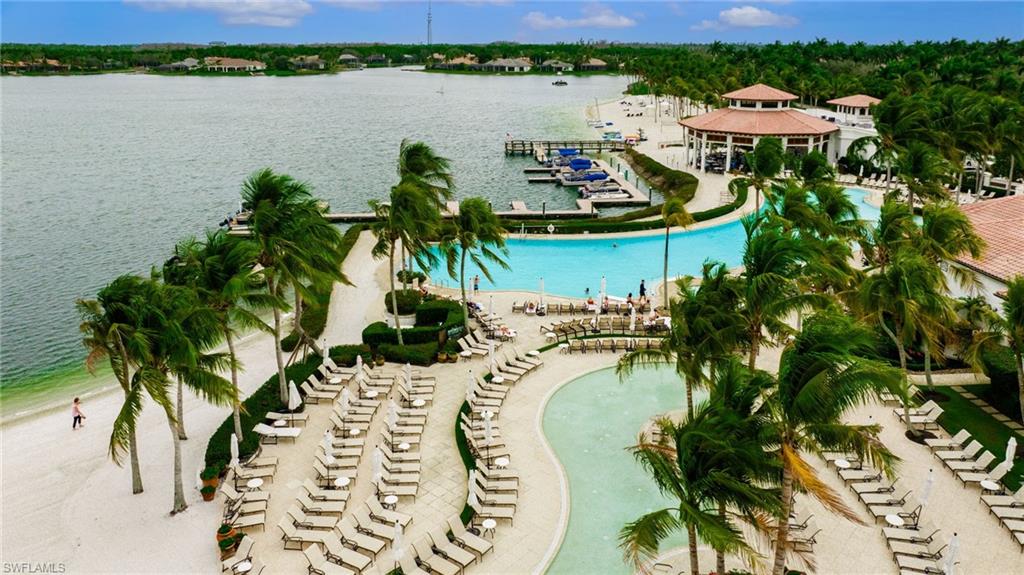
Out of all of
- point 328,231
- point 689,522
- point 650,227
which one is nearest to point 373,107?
point 650,227

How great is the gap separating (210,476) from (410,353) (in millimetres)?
9761

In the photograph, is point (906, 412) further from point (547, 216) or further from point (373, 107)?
point (373, 107)

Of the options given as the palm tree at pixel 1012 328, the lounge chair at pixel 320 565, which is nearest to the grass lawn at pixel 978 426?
the palm tree at pixel 1012 328

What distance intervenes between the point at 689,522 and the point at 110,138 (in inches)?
4391

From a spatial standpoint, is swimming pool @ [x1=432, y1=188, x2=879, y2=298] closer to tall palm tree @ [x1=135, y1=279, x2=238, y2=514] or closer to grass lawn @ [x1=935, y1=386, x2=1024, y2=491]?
grass lawn @ [x1=935, y1=386, x2=1024, y2=491]

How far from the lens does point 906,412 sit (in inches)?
797

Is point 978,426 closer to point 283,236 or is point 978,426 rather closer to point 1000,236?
point 1000,236

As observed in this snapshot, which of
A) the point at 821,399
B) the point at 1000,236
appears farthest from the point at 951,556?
the point at 1000,236

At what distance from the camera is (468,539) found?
15.9m

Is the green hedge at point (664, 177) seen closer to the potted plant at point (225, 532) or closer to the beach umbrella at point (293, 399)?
the beach umbrella at point (293, 399)

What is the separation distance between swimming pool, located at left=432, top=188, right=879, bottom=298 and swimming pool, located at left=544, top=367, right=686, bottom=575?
11.7 m

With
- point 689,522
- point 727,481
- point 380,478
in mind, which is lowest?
point 380,478

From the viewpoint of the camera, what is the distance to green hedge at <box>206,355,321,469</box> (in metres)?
19.8

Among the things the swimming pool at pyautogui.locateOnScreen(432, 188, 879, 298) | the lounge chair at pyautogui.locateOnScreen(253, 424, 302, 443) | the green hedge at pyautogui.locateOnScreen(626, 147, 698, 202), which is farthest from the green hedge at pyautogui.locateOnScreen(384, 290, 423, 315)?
the green hedge at pyautogui.locateOnScreen(626, 147, 698, 202)
